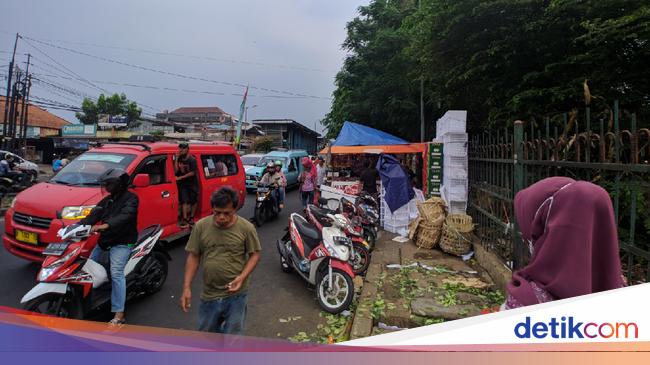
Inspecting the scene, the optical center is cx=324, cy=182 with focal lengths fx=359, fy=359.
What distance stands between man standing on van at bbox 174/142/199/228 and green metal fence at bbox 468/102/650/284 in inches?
199

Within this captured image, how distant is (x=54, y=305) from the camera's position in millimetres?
3314

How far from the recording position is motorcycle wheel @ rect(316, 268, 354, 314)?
419 cm

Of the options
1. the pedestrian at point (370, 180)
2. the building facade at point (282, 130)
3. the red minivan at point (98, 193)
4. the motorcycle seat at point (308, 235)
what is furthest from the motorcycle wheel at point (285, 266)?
the building facade at point (282, 130)

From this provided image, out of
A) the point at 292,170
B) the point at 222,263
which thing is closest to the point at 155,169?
the point at 222,263

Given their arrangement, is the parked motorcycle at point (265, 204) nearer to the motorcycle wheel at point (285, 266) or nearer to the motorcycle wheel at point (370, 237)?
the motorcycle wheel at point (370, 237)

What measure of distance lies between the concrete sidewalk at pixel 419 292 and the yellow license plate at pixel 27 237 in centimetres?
415

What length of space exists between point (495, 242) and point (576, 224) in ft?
12.9

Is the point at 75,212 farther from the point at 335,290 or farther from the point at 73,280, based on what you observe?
the point at 335,290

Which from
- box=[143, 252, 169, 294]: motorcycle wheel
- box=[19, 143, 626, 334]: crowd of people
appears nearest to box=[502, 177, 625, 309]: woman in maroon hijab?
box=[19, 143, 626, 334]: crowd of people

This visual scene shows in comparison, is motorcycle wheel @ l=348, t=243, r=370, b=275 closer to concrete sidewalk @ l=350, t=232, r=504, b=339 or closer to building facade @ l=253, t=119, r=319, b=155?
concrete sidewalk @ l=350, t=232, r=504, b=339

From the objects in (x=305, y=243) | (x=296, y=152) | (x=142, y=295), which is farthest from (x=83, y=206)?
(x=296, y=152)

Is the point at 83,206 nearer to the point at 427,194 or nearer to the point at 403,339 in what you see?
the point at 403,339

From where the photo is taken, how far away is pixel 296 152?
16.8 metres

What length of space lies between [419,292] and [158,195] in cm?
420
